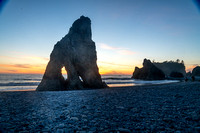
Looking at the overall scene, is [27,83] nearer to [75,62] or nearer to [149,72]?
[75,62]

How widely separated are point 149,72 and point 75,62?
7803 centimetres

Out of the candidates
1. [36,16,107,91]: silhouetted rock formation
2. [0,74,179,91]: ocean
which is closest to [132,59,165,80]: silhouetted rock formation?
[0,74,179,91]: ocean

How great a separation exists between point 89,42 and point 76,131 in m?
30.6

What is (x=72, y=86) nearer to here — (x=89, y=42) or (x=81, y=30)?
(x=89, y=42)

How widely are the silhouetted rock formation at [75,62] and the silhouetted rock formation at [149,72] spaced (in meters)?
70.3

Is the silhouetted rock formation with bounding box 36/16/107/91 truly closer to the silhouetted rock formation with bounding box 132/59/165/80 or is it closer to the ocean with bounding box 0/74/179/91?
the ocean with bounding box 0/74/179/91

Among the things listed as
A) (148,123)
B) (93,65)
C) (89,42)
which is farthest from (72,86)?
(148,123)

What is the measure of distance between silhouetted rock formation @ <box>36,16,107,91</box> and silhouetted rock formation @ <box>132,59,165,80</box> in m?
70.3

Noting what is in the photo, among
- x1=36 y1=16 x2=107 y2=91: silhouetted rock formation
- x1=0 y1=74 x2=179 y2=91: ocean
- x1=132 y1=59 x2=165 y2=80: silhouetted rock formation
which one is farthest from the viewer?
x1=132 y1=59 x2=165 y2=80: silhouetted rock formation

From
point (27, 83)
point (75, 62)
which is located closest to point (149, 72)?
point (75, 62)

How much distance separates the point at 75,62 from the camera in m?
31.5

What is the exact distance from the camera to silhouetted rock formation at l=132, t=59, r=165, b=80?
304 ft

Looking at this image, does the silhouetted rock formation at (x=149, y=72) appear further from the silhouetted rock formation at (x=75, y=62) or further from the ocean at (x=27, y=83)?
the silhouetted rock formation at (x=75, y=62)

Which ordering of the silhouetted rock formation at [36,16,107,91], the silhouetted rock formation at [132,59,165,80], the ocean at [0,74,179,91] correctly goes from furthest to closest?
1. the silhouetted rock formation at [132,59,165,80]
2. the ocean at [0,74,179,91]
3. the silhouetted rock formation at [36,16,107,91]
